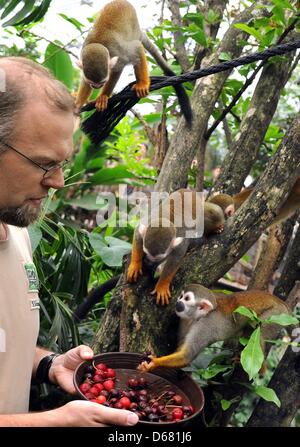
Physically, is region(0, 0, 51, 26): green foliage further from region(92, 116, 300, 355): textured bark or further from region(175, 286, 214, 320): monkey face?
region(175, 286, 214, 320): monkey face

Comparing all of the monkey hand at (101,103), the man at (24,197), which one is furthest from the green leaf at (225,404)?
the monkey hand at (101,103)

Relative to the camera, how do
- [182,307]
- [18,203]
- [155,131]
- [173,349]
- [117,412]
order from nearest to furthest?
[117,412], [18,203], [182,307], [173,349], [155,131]

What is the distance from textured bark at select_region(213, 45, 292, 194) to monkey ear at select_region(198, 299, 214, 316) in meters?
0.56

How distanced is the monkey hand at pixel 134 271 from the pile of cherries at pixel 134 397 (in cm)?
40

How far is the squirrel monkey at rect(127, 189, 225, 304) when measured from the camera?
1.81m

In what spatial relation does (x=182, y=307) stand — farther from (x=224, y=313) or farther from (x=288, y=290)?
(x=288, y=290)

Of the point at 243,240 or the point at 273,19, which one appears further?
the point at 273,19

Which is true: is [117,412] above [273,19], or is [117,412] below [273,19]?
below

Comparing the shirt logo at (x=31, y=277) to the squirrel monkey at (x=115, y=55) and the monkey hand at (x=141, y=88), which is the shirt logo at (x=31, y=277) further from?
the monkey hand at (x=141, y=88)

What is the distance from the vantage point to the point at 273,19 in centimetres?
194

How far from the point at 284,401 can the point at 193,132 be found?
1.13 metres

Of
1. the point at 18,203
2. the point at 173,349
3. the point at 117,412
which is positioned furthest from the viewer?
the point at 173,349
